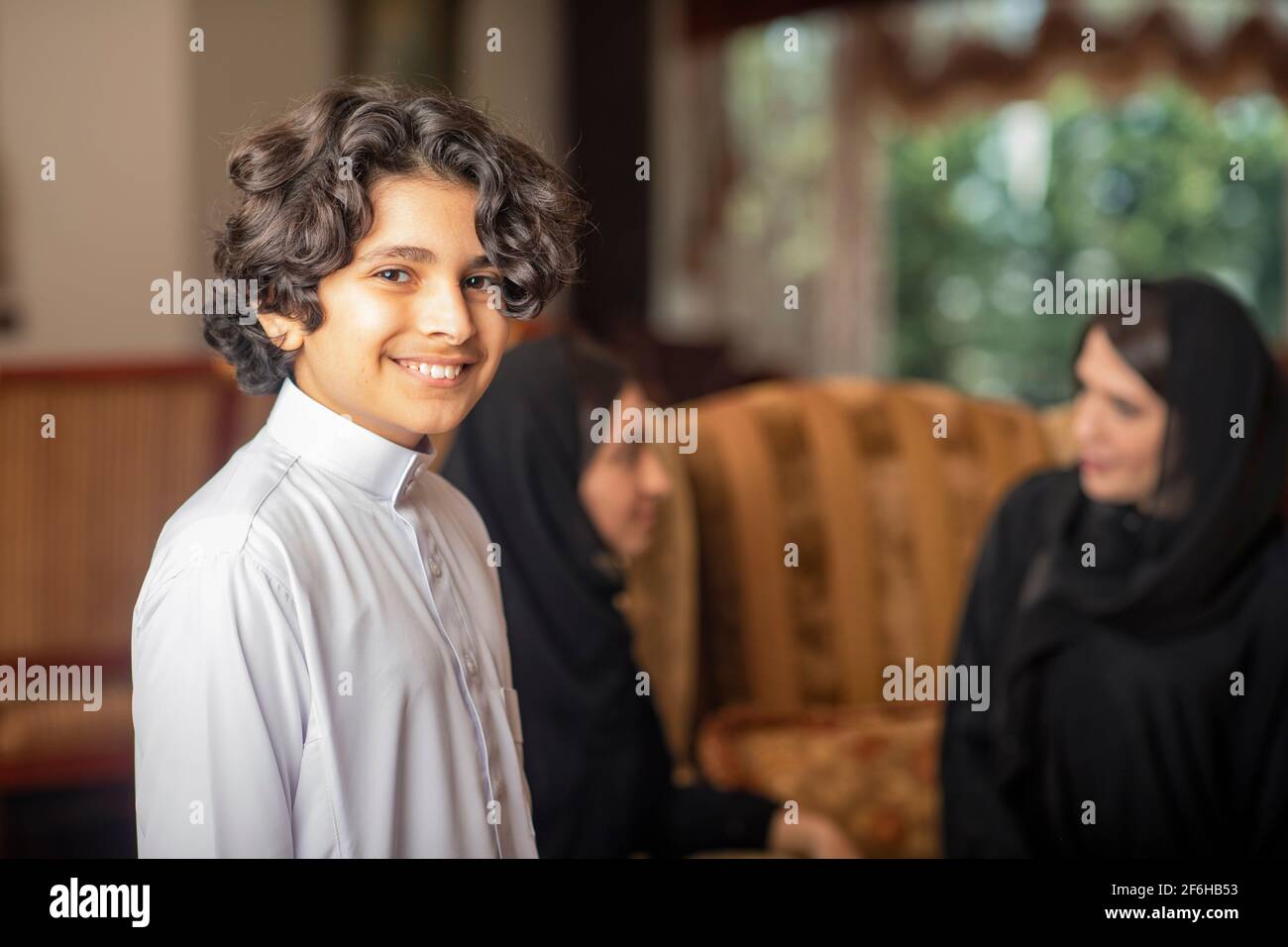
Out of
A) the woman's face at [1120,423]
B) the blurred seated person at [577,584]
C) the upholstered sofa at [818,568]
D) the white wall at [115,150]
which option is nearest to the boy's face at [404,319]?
the white wall at [115,150]

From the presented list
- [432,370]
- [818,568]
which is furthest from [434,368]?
[818,568]

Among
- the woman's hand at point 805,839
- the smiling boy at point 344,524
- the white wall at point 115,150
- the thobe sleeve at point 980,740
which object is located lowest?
the woman's hand at point 805,839

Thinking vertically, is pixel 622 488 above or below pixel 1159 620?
above

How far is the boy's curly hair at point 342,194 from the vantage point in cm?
66

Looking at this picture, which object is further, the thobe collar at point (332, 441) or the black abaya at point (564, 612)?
the black abaya at point (564, 612)

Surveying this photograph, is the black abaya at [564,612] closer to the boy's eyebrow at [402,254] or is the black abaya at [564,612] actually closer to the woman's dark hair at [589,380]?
the woman's dark hair at [589,380]

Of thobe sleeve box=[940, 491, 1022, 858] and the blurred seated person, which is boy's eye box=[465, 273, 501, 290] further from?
thobe sleeve box=[940, 491, 1022, 858]

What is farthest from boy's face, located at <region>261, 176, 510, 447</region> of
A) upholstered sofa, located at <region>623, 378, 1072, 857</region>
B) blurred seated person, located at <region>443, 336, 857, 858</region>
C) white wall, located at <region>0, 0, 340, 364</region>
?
upholstered sofa, located at <region>623, 378, 1072, 857</region>

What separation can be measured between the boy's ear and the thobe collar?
0.9 inches

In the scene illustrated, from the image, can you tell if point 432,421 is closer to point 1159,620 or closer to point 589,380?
point 589,380

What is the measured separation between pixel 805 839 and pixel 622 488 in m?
0.44

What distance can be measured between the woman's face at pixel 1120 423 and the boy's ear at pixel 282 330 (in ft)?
2.71

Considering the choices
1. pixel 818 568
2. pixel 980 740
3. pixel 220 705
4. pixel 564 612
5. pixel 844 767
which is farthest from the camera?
pixel 818 568

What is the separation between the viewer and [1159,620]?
1212 millimetres
